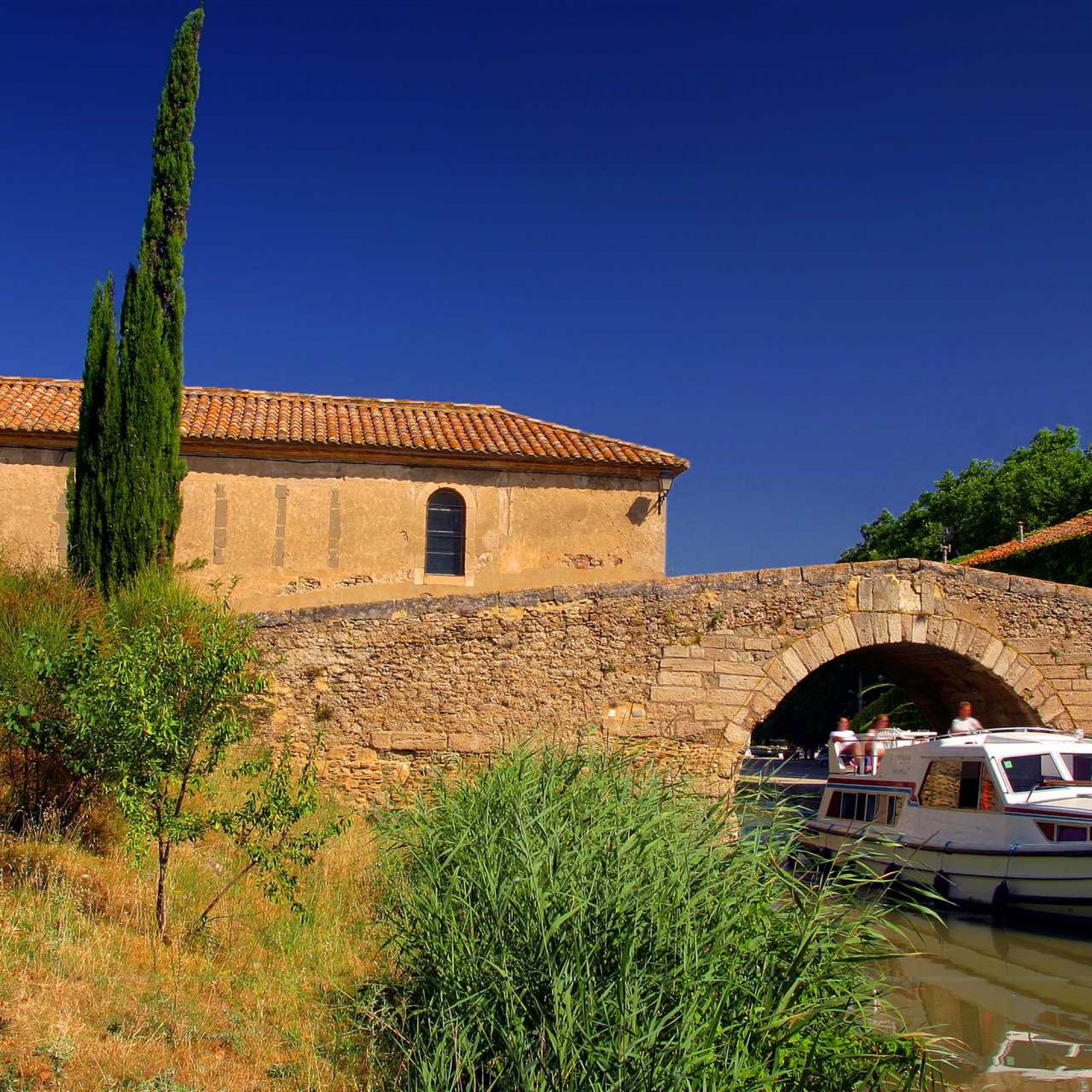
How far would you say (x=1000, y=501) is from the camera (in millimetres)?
34031

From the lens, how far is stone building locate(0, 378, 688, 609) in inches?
632

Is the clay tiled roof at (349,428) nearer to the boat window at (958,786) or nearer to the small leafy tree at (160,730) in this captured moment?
the boat window at (958,786)

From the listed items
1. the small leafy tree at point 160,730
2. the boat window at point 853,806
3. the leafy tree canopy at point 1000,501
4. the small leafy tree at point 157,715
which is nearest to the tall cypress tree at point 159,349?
the small leafy tree at point 160,730

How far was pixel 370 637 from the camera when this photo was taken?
40.7ft

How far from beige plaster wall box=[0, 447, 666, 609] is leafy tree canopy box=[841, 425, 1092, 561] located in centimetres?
1989

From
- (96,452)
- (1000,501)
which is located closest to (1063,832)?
(96,452)

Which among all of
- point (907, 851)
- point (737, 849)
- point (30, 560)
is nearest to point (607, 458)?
point (907, 851)

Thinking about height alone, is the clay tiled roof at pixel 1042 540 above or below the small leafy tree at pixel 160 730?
above

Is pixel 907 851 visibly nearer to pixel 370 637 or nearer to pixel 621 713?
pixel 621 713

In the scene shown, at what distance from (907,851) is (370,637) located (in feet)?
24.3

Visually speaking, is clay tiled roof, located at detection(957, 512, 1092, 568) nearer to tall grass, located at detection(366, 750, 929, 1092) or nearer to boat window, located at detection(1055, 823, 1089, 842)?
boat window, located at detection(1055, 823, 1089, 842)

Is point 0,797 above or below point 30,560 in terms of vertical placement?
below

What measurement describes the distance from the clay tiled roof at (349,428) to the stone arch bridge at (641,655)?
4.88 m

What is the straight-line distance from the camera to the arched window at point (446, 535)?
A: 1725 cm
